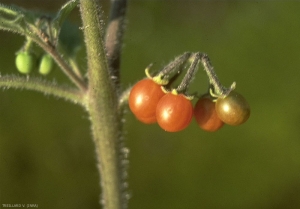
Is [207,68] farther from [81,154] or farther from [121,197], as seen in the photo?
[81,154]

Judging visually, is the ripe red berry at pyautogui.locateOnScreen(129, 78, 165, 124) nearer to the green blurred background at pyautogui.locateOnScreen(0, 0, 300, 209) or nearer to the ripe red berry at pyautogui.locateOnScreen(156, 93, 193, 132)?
the ripe red berry at pyautogui.locateOnScreen(156, 93, 193, 132)

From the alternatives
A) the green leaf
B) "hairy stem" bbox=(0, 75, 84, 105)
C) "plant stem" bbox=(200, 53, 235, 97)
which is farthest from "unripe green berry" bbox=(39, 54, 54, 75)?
"plant stem" bbox=(200, 53, 235, 97)

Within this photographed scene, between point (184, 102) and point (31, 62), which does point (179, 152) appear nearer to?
point (31, 62)

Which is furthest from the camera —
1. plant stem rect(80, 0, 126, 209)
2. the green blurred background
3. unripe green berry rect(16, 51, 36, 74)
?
the green blurred background

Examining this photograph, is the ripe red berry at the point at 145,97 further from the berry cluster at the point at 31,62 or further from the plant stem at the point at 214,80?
the berry cluster at the point at 31,62

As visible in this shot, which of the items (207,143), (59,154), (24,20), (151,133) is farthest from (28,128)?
(24,20)

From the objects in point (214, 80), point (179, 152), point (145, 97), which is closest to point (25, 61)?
point (145, 97)
